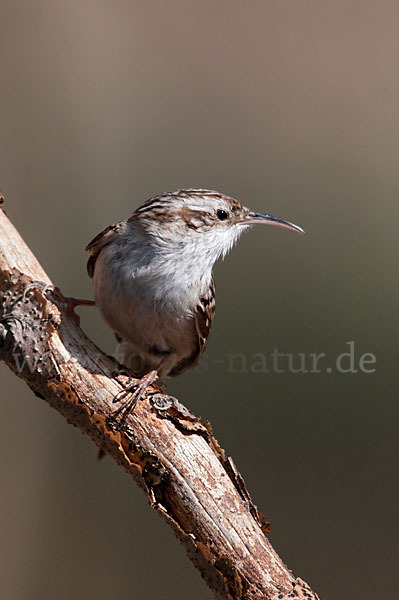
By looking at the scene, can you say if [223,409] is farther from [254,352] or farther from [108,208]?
[108,208]

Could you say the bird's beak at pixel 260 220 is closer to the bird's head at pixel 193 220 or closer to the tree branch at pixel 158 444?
the bird's head at pixel 193 220

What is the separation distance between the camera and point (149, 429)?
5.71 feet

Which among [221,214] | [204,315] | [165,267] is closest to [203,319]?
[204,315]

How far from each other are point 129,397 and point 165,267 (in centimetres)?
47

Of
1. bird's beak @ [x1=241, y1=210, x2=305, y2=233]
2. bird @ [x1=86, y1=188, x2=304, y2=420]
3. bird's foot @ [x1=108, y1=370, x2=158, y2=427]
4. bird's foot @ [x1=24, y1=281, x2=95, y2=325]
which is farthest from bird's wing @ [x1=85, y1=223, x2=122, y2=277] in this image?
bird's foot @ [x1=108, y1=370, x2=158, y2=427]

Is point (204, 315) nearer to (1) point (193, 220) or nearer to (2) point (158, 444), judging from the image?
(1) point (193, 220)

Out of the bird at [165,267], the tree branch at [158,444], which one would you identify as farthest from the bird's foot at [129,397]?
the bird at [165,267]

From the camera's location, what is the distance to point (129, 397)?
1780 millimetres

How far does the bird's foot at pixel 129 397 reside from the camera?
5.72 ft

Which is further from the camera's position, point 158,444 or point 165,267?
point 165,267

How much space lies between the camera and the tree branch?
1574mm

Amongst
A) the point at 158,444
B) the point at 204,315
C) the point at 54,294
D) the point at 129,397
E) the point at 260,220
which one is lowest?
the point at 158,444

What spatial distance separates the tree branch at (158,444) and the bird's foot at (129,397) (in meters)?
0.02

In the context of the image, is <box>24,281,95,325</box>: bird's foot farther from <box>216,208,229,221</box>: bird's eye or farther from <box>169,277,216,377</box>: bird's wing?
<box>216,208,229,221</box>: bird's eye
